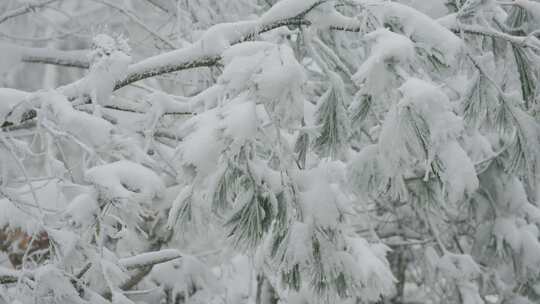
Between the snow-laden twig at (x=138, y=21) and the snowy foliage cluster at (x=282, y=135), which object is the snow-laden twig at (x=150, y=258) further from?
the snow-laden twig at (x=138, y=21)

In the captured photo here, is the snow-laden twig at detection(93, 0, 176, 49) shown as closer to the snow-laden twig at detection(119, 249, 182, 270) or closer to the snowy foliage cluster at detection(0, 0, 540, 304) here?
the snowy foliage cluster at detection(0, 0, 540, 304)

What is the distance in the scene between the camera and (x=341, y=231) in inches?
76.1

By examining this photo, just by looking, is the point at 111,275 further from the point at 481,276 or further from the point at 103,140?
the point at 481,276

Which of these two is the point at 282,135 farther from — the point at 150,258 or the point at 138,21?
the point at 138,21

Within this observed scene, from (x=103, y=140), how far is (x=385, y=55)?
1.00 meters

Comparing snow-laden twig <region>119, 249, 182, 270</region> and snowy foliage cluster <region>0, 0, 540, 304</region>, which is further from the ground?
snowy foliage cluster <region>0, 0, 540, 304</region>

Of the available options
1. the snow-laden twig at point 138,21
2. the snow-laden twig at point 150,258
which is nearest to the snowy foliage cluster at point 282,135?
the snow-laden twig at point 150,258

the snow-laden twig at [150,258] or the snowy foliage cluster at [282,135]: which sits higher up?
the snowy foliage cluster at [282,135]

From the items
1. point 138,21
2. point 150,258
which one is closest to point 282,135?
point 150,258

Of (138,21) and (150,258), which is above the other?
(138,21)

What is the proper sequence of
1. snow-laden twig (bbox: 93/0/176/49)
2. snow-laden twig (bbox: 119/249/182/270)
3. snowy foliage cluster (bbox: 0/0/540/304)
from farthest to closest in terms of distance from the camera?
snow-laden twig (bbox: 93/0/176/49) → snow-laden twig (bbox: 119/249/182/270) → snowy foliage cluster (bbox: 0/0/540/304)

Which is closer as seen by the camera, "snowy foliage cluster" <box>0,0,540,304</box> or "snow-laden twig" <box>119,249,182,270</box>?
"snowy foliage cluster" <box>0,0,540,304</box>

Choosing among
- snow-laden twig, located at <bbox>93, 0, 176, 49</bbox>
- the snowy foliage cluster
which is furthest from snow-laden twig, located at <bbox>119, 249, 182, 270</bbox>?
snow-laden twig, located at <bbox>93, 0, 176, 49</bbox>

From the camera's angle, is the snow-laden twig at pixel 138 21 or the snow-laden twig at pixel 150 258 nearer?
the snow-laden twig at pixel 150 258
